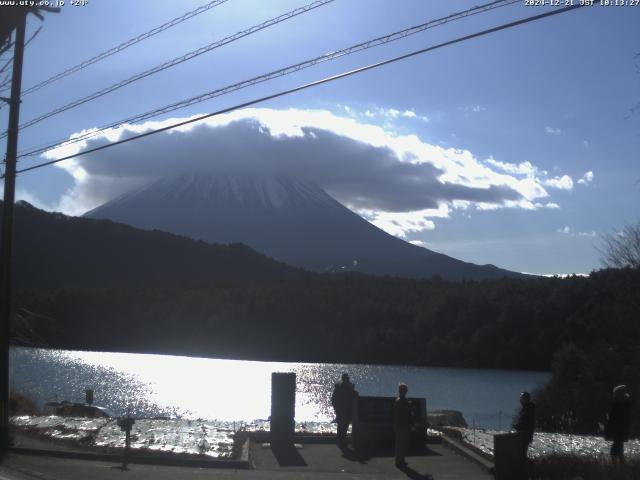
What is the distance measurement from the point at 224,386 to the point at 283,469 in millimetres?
46699

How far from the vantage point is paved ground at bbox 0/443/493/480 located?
1243 centimetres

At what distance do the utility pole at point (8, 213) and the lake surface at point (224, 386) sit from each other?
18.4m

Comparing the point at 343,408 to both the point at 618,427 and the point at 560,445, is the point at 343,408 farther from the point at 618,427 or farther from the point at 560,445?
the point at 618,427

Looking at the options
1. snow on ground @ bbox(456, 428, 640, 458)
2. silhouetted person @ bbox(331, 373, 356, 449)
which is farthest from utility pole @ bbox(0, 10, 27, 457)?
snow on ground @ bbox(456, 428, 640, 458)

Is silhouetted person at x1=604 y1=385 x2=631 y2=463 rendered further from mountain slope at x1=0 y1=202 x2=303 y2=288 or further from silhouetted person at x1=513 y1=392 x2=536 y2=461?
mountain slope at x1=0 y1=202 x2=303 y2=288

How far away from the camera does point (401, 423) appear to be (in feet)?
43.2

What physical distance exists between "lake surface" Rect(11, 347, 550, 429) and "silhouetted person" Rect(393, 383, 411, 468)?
2071cm

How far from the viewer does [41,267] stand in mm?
109125

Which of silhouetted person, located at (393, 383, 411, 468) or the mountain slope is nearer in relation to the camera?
silhouetted person, located at (393, 383, 411, 468)

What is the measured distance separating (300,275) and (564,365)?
100386 mm

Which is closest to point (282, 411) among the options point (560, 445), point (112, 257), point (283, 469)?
point (283, 469)

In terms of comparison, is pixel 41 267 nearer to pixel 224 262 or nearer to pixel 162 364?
pixel 224 262

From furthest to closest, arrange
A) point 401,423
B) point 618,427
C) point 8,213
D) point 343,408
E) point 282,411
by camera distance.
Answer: point 8,213 → point 343,408 → point 282,411 → point 401,423 → point 618,427

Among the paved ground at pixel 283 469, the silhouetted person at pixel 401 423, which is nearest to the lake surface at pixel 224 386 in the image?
the paved ground at pixel 283 469
